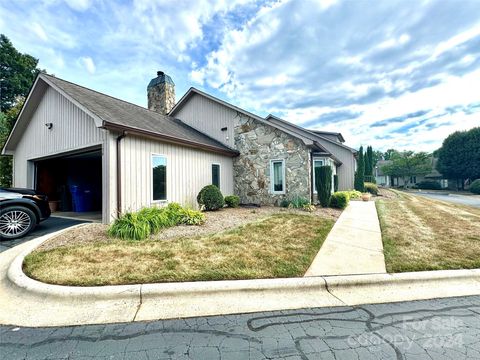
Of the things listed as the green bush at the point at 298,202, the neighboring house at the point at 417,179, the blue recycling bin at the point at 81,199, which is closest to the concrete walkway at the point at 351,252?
the green bush at the point at 298,202

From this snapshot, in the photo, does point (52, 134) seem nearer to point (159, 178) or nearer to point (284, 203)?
point (159, 178)

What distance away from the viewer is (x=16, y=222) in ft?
18.7

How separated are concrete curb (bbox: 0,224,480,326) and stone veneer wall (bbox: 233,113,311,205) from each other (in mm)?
7217

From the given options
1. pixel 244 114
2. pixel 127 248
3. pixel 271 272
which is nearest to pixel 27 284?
pixel 127 248

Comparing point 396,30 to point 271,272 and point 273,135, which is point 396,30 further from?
point 271,272

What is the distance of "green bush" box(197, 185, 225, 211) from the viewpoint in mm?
9531

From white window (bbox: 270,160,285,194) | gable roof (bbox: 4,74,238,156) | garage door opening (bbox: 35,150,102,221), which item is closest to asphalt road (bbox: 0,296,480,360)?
gable roof (bbox: 4,74,238,156)

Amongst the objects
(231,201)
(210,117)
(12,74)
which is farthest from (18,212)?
(12,74)

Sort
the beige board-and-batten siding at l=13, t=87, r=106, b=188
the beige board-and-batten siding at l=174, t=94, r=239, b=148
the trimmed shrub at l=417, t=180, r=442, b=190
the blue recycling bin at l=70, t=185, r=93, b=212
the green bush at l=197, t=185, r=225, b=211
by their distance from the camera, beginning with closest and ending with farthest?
A: the beige board-and-batten siding at l=13, t=87, r=106, b=188 → the green bush at l=197, t=185, r=225, b=211 → the blue recycling bin at l=70, t=185, r=93, b=212 → the beige board-and-batten siding at l=174, t=94, r=239, b=148 → the trimmed shrub at l=417, t=180, r=442, b=190

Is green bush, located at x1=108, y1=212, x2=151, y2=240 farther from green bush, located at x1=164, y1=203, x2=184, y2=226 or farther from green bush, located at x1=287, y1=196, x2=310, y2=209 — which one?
green bush, located at x1=287, y1=196, x2=310, y2=209

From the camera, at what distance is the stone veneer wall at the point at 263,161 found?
1068 cm

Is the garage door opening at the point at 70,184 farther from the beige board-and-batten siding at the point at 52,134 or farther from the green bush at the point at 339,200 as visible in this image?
the green bush at the point at 339,200

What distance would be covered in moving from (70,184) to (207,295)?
11063mm

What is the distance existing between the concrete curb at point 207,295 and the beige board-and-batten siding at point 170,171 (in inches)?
154
